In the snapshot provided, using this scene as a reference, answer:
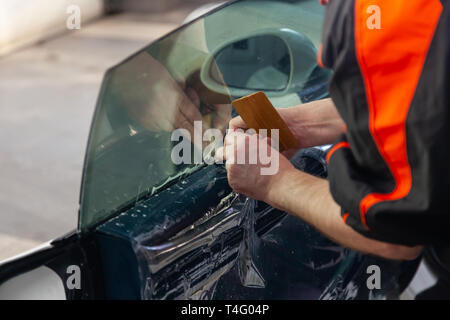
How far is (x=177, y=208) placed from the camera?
1.01 meters

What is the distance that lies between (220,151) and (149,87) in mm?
192

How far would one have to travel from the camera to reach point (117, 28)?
17.2ft

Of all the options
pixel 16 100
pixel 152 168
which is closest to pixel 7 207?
pixel 16 100

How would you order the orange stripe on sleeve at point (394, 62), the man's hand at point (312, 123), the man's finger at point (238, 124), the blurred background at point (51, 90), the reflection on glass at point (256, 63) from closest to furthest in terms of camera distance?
the orange stripe on sleeve at point (394, 62) < the man's finger at point (238, 124) < the man's hand at point (312, 123) < the reflection on glass at point (256, 63) < the blurred background at point (51, 90)

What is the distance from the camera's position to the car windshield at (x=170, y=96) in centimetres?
101

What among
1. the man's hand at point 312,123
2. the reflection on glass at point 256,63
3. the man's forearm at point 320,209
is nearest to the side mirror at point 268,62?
the reflection on glass at point 256,63

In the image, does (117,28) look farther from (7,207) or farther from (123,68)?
(123,68)

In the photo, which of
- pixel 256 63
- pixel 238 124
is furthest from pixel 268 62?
pixel 238 124

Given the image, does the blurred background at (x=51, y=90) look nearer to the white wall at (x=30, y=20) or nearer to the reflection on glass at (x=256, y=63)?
the white wall at (x=30, y=20)

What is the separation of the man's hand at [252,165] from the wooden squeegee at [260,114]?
3 cm

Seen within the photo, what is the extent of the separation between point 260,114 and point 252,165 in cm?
11

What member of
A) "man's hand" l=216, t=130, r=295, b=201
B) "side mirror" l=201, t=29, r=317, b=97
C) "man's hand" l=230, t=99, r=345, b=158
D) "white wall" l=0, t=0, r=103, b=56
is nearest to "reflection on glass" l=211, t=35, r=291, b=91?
"side mirror" l=201, t=29, r=317, b=97

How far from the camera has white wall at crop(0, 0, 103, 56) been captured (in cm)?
475

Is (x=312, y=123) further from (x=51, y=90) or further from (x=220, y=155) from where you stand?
(x=51, y=90)
